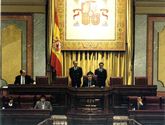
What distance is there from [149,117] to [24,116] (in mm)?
2370

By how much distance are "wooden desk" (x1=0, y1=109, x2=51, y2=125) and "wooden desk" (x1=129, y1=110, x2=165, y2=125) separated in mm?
1704

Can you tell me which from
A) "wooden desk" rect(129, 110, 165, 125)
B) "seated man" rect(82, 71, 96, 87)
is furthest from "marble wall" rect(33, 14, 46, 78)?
"wooden desk" rect(129, 110, 165, 125)

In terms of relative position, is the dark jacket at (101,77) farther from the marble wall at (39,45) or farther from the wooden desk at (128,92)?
the marble wall at (39,45)

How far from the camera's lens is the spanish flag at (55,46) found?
1166cm

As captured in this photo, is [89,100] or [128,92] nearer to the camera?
[89,100]

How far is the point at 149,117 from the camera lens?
7.61 metres

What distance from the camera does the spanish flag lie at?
11.7 m

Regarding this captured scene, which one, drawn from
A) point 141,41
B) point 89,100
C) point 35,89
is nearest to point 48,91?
point 35,89

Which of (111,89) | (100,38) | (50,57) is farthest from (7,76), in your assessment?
(111,89)

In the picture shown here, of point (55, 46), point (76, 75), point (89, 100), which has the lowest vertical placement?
point (89, 100)

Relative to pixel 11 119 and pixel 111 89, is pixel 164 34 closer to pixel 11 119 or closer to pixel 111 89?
pixel 111 89

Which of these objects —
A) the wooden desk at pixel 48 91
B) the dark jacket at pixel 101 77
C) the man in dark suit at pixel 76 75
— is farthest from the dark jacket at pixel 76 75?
the wooden desk at pixel 48 91

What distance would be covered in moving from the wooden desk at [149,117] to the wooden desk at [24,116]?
1704mm

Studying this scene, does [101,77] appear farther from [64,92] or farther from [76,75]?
[64,92]
